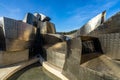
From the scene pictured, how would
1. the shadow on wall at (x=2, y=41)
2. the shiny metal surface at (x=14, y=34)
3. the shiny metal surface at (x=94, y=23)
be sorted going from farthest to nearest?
the shiny metal surface at (x=94, y=23) < the shadow on wall at (x=2, y=41) < the shiny metal surface at (x=14, y=34)

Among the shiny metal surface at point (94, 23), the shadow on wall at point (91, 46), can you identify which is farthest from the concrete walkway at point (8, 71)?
the shiny metal surface at point (94, 23)

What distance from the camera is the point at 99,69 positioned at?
174 inches

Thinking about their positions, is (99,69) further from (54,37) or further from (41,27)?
(41,27)

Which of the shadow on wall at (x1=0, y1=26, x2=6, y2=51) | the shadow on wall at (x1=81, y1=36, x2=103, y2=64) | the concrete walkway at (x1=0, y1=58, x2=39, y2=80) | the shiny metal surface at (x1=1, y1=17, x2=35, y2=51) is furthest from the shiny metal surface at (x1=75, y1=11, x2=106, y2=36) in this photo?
the shadow on wall at (x1=0, y1=26, x2=6, y2=51)

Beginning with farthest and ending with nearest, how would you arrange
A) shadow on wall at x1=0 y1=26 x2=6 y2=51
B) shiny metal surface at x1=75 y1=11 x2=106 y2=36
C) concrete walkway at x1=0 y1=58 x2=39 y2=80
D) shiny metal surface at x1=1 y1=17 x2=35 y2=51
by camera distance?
shiny metal surface at x1=75 y1=11 x2=106 y2=36 < shadow on wall at x1=0 y1=26 x2=6 y2=51 < shiny metal surface at x1=1 y1=17 x2=35 y2=51 < concrete walkway at x1=0 y1=58 x2=39 y2=80

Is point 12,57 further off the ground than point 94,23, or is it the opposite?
point 94,23

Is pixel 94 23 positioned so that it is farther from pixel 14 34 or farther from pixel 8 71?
pixel 8 71

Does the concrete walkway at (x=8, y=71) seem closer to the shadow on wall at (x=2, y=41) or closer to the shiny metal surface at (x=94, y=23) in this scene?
the shadow on wall at (x=2, y=41)

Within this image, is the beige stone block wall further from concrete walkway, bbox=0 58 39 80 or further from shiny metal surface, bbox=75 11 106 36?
shiny metal surface, bbox=75 11 106 36

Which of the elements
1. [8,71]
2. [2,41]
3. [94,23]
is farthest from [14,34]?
[94,23]

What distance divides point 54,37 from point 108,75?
1164 centimetres

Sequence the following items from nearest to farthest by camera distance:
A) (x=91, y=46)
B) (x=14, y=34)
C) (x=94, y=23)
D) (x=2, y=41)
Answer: (x=91, y=46), (x=2, y=41), (x=14, y=34), (x=94, y=23)

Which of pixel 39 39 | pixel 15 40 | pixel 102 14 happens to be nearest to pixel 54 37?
pixel 39 39

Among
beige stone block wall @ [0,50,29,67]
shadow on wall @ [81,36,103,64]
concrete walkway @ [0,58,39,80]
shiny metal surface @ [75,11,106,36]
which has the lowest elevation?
concrete walkway @ [0,58,39,80]
